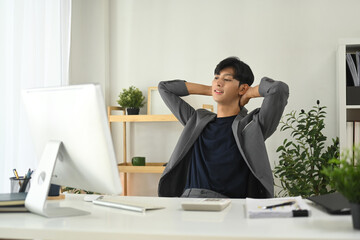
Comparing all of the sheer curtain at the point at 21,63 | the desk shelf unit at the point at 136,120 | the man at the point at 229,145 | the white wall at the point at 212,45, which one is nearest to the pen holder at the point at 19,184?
the man at the point at 229,145

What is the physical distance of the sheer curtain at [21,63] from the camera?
2500mm

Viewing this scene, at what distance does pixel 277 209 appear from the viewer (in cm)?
125

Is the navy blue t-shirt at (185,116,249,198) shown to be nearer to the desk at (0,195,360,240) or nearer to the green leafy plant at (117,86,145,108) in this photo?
the desk at (0,195,360,240)

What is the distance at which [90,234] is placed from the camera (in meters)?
1.07

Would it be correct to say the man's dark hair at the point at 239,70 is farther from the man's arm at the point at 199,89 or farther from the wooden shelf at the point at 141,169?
the wooden shelf at the point at 141,169

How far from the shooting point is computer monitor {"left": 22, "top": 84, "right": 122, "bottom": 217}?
1240mm

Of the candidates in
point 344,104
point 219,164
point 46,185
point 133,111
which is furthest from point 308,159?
point 46,185

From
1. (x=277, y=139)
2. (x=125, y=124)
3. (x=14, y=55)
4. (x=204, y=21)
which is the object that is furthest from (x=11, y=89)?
(x=277, y=139)

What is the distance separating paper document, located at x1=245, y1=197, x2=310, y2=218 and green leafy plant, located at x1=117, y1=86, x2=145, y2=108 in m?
2.16

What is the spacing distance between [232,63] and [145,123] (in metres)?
1.51

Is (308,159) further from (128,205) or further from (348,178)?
(348,178)

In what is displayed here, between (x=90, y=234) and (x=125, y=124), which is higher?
(x=125, y=124)

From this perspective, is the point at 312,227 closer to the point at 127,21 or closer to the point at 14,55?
the point at 14,55

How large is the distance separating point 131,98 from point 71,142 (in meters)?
2.10
